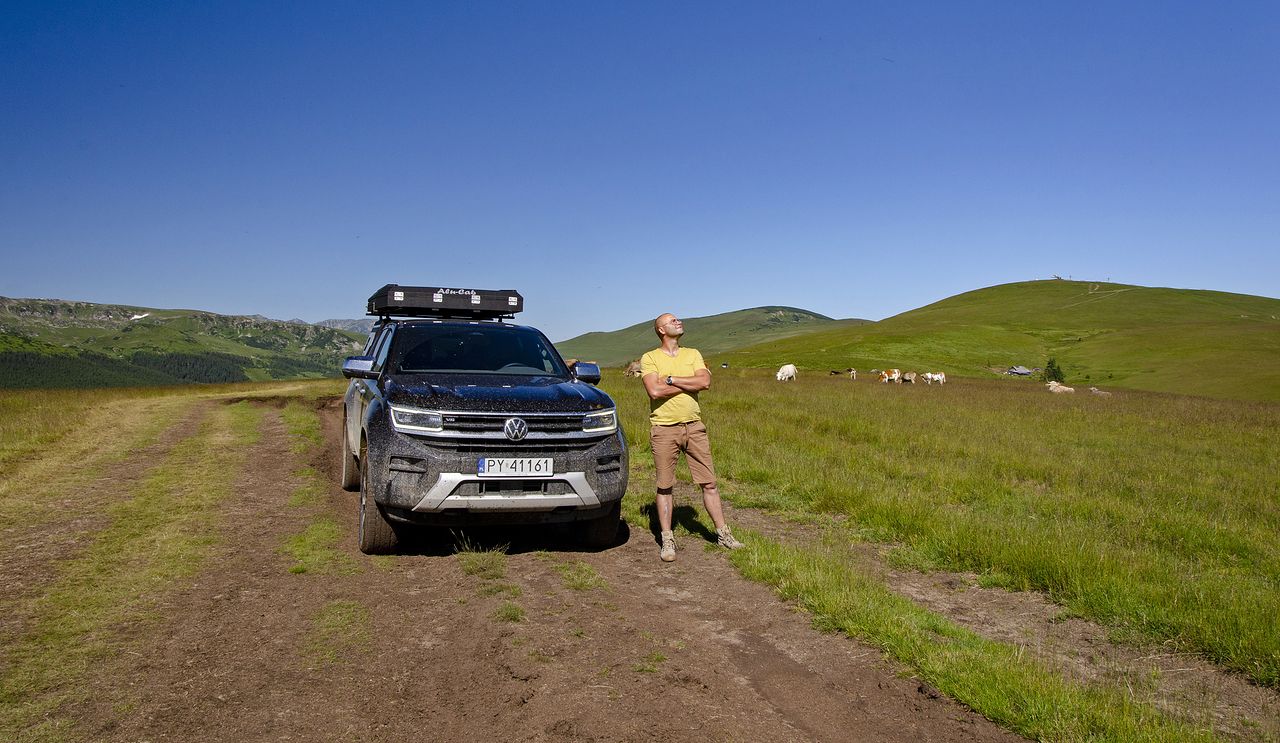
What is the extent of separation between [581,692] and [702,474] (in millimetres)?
3206

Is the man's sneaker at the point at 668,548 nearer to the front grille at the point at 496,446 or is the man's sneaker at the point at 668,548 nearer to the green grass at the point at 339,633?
the front grille at the point at 496,446

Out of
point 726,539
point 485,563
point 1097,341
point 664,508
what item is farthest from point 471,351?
point 1097,341

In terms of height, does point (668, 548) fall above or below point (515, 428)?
below

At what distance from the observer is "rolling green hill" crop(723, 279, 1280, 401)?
194ft

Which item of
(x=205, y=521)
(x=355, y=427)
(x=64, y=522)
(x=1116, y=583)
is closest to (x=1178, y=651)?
(x=1116, y=583)

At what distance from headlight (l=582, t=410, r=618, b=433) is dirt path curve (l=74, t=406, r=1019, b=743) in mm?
1190

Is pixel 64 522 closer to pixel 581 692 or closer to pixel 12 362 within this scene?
pixel 581 692

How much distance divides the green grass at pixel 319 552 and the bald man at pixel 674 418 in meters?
2.74

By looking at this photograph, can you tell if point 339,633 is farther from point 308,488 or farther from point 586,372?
point 308,488

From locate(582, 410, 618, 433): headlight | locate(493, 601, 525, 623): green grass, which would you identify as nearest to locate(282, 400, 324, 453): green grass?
locate(582, 410, 618, 433): headlight

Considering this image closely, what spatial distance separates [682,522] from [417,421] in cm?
340

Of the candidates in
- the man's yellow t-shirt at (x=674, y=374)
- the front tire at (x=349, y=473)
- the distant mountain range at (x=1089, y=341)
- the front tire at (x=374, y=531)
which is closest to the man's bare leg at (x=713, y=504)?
the man's yellow t-shirt at (x=674, y=374)

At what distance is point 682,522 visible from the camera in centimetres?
801

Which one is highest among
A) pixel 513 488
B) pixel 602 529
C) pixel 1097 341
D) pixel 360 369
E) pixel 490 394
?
pixel 1097 341
